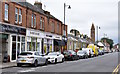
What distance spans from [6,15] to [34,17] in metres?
8.76

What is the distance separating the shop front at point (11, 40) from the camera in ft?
88.9

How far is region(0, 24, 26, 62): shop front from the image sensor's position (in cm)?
2711

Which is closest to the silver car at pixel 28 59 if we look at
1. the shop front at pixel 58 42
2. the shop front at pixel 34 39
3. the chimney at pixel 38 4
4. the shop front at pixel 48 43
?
the shop front at pixel 34 39

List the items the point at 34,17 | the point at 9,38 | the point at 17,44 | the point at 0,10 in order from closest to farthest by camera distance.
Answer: the point at 0,10 → the point at 9,38 → the point at 17,44 → the point at 34,17

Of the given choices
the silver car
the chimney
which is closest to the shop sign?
the silver car

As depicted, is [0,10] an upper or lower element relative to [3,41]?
upper

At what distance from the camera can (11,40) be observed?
93.3 ft

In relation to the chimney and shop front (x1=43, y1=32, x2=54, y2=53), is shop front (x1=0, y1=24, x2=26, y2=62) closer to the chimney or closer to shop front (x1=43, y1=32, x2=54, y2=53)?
shop front (x1=43, y1=32, x2=54, y2=53)

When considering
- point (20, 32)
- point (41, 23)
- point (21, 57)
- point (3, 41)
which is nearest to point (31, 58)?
point (21, 57)

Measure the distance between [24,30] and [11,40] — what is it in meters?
3.95

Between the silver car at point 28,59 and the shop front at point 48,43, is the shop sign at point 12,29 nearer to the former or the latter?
the silver car at point 28,59

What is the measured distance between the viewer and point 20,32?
3066 cm

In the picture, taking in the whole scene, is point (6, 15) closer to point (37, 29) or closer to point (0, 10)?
point (0, 10)

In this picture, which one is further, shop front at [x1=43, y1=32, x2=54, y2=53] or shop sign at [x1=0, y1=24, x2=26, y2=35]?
shop front at [x1=43, y1=32, x2=54, y2=53]
